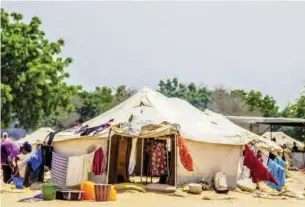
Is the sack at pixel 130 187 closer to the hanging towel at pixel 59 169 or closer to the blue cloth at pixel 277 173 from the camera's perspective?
the hanging towel at pixel 59 169

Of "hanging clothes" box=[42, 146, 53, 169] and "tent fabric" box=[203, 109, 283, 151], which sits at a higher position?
"tent fabric" box=[203, 109, 283, 151]

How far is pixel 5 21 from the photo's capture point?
25.9 meters

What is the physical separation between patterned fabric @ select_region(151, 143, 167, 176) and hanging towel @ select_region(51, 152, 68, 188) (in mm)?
2621

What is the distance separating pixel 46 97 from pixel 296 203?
15877mm

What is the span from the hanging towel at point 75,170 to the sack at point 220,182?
11.9ft

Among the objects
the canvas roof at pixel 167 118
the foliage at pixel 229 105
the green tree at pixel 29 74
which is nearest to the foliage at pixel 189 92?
the foliage at pixel 229 105

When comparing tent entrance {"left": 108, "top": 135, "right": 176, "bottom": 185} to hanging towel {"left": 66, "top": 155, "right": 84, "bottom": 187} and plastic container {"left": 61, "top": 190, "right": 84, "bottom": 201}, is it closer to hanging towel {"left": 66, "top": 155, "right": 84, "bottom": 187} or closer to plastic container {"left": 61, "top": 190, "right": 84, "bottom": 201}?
hanging towel {"left": 66, "top": 155, "right": 84, "bottom": 187}

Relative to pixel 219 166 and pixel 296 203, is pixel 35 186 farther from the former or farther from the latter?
pixel 296 203

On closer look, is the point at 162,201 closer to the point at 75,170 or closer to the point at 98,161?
the point at 98,161

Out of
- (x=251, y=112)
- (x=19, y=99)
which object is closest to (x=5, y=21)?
(x=19, y=99)

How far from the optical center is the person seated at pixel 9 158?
1463cm

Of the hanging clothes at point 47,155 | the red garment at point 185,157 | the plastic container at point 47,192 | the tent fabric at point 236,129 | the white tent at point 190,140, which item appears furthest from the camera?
the tent fabric at point 236,129

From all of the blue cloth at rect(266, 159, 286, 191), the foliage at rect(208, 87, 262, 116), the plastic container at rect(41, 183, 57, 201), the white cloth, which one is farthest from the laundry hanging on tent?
the foliage at rect(208, 87, 262, 116)

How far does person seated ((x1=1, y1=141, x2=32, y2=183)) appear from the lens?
14633 millimetres
